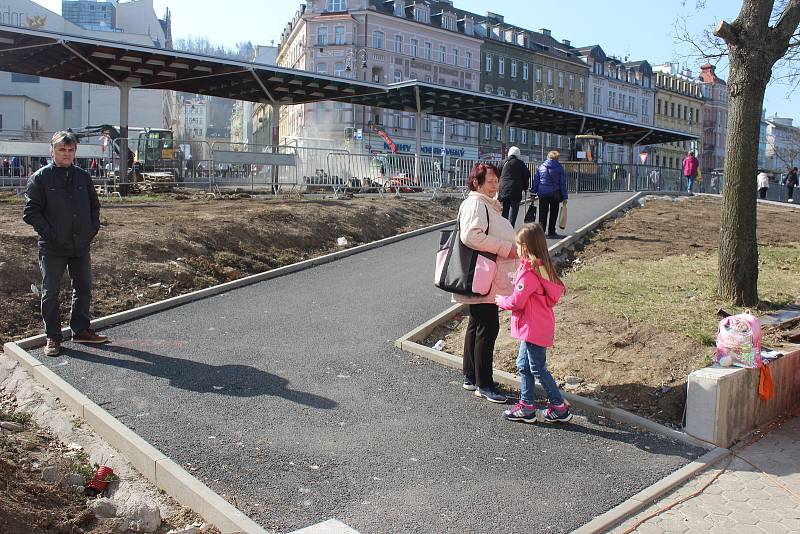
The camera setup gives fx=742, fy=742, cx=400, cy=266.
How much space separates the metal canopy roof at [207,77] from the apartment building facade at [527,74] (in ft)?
141

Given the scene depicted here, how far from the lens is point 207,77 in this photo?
23.5 meters

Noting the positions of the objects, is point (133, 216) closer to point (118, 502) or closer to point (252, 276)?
point (252, 276)

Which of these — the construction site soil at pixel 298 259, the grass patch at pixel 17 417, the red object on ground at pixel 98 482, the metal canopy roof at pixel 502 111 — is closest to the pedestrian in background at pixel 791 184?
the metal canopy roof at pixel 502 111

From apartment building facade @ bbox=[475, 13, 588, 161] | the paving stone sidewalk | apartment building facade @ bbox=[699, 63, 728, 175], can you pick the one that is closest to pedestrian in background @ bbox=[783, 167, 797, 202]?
the paving stone sidewalk

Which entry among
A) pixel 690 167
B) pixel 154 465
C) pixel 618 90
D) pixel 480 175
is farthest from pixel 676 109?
pixel 154 465

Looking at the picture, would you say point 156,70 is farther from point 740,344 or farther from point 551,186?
point 740,344

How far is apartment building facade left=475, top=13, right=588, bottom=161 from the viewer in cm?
7681

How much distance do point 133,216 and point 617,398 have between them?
9913mm

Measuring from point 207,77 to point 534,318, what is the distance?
66.3 ft

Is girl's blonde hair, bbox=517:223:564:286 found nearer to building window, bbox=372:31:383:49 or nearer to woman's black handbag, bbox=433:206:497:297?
woman's black handbag, bbox=433:206:497:297

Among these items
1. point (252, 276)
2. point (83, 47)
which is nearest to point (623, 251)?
point (252, 276)

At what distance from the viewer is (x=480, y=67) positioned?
76.2 meters

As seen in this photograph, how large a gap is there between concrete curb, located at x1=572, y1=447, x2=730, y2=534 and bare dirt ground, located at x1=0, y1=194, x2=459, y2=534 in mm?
2313

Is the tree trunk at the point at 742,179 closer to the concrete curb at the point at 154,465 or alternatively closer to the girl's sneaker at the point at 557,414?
the girl's sneaker at the point at 557,414
